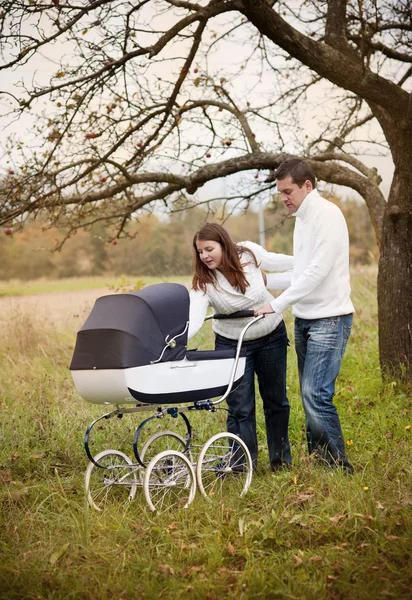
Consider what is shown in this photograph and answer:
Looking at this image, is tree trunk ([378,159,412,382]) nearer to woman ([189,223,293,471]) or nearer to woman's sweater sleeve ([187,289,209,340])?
woman ([189,223,293,471])

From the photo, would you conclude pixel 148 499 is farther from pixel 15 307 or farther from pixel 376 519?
pixel 15 307

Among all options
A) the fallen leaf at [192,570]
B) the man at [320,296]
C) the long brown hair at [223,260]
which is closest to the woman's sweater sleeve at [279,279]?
the man at [320,296]

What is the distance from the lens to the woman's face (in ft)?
13.9

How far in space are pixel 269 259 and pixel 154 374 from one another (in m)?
1.36

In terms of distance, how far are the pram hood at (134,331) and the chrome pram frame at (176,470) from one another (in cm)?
31

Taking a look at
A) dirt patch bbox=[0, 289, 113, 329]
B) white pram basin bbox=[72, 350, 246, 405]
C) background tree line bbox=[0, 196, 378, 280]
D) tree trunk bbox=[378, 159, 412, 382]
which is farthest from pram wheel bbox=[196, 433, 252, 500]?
background tree line bbox=[0, 196, 378, 280]

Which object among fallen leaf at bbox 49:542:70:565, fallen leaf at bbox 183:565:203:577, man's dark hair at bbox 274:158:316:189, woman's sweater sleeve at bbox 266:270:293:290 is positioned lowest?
fallen leaf at bbox 183:565:203:577

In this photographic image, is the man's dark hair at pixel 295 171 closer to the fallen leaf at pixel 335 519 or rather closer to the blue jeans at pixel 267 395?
the blue jeans at pixel 267 395

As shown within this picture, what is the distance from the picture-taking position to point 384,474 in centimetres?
426

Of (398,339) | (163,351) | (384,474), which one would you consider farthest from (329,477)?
(398,339)


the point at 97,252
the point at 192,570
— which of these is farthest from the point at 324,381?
the point at 97,252

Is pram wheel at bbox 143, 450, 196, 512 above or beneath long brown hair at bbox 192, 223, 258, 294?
beneath

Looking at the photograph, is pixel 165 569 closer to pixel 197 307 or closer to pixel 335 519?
pixel 335 519

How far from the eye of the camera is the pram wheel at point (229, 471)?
414 centimetres
